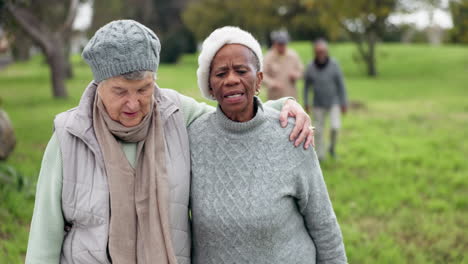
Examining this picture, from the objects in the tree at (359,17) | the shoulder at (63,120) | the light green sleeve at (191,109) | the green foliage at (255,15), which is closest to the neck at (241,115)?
the light green sleeve at (191,109)

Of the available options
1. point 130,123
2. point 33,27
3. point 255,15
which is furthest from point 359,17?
point 130,123

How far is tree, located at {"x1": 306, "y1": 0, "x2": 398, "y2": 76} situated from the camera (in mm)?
24734

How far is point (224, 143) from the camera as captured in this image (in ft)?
8.11

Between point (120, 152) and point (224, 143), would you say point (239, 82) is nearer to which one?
point (224, 143)

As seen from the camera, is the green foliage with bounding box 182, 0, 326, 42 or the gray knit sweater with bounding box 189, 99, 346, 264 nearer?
the gray knit sweater with bounding box 189, 99, 346, 264

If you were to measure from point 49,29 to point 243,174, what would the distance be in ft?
61.8

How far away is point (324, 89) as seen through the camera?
9031 mm

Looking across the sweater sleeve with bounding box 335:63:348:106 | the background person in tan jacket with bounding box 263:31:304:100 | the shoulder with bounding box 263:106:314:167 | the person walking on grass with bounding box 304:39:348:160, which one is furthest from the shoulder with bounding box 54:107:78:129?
the sweater sleeve with bounding box 335:63:348:106

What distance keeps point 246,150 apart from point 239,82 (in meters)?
0.32

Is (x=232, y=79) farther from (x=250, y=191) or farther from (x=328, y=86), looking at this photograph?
(x=328, y=86)

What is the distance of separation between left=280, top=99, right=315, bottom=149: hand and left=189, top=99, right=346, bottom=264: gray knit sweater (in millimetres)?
34

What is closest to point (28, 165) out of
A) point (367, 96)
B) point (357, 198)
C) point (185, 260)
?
point (357, 198)

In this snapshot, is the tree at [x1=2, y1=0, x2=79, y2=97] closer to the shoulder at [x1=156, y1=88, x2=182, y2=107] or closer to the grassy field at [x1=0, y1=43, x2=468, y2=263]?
the grassy field at [x1=0, y1=43, x2=468, y2=263]

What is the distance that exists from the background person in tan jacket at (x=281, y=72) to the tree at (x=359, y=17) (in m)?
16.5
